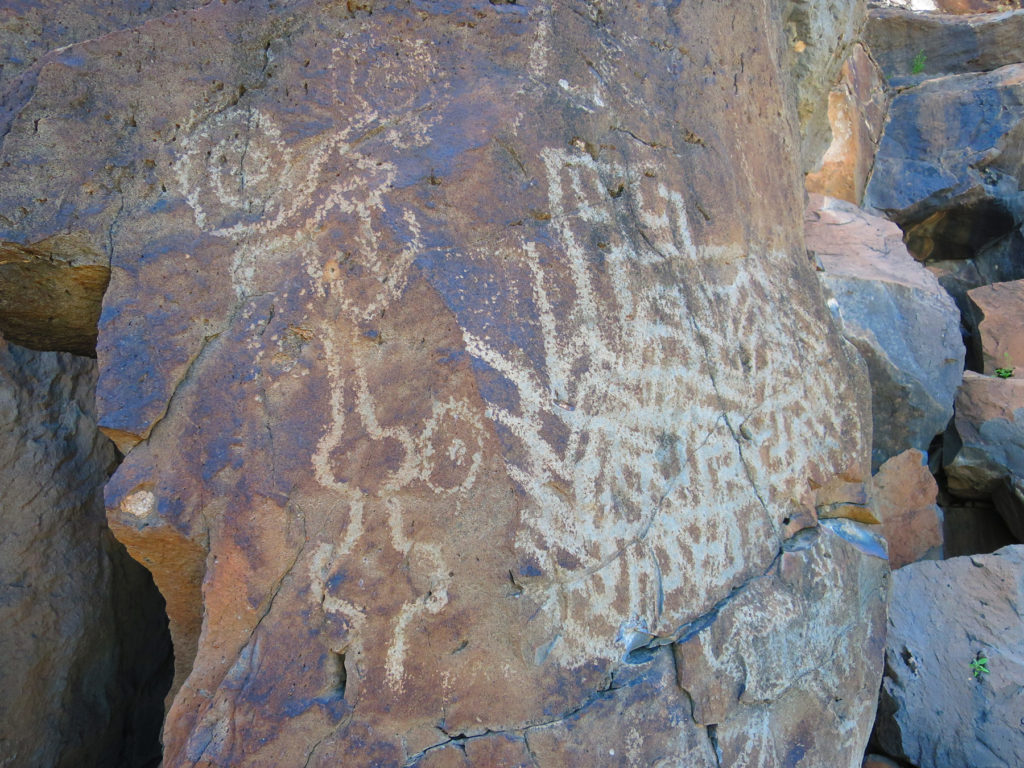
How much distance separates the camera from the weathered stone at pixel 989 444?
295 centimetres

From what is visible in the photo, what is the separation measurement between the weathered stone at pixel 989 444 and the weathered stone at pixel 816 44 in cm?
127

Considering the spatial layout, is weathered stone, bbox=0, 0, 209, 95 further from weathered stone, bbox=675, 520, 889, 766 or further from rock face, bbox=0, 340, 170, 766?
weathered stone, bbox=675, 520, 889, 766

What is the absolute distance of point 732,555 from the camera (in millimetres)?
1484

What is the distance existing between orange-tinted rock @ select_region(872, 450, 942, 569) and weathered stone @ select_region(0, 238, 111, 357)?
2487 mm

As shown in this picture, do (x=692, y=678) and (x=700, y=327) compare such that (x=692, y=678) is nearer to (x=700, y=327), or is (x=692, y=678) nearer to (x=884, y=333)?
(x=700, y=327)

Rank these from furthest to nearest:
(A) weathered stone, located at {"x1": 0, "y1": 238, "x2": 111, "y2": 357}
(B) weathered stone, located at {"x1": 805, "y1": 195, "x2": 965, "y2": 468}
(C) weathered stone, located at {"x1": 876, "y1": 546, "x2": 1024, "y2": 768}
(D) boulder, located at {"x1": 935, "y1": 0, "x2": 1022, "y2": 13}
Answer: (D) boulder, located at {"x1": 935, "y1": 0, "x2": 1022, "y2": 13}, (B) weathered stone, located at {"x1": 805, "y1": 195, "x2": 965, "y2": 468}, (C) weathered stone, located at {"x1": 876, "y1": 546, "x2": 1024, "y2": 768}, (A) weathered stone, located at {"x1": 0, "y1": 238, "x2": 111, "y2": 357}

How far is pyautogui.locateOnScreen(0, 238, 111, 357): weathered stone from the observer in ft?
4.41

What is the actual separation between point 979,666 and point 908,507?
0.84m

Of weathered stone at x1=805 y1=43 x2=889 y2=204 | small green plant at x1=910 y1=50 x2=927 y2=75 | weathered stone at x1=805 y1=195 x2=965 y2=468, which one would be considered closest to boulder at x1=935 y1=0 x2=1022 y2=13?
small green plant at x1=910 y1=50 x2=927 y2=75

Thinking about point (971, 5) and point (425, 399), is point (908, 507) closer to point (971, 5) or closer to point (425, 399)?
point (425, 399)

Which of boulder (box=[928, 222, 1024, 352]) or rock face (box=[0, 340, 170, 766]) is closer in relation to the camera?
rock face (box=[0, 340, 170, 766])

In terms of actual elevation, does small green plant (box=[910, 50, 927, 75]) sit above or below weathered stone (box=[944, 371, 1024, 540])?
above

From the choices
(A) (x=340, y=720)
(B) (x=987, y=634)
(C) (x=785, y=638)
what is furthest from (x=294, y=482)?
(B) (x=987, y=634)

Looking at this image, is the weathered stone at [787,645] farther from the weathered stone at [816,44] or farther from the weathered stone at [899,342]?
the weathered stone at [816,44]
